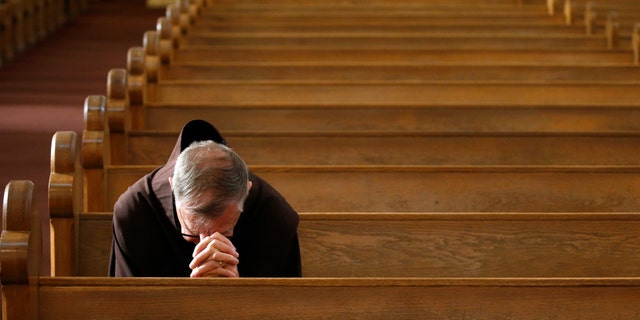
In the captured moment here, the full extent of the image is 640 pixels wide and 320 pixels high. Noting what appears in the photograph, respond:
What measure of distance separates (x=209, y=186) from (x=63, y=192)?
1.98 ft

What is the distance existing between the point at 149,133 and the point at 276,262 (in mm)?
1359

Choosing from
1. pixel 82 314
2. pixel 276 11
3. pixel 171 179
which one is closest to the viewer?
pixel 82 314

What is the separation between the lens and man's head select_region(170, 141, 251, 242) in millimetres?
2295

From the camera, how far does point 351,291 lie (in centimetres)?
224

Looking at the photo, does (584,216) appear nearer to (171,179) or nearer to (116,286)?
(171,179)

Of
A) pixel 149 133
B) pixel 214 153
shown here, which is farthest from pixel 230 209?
pixel 149 133

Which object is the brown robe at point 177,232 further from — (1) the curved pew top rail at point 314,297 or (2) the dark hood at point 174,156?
(1) the curved pew top rail at point 314,297

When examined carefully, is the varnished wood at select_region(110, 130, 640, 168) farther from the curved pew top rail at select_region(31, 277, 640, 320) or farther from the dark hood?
the curved pew top rail at select_region(31, 277, 640, 320)

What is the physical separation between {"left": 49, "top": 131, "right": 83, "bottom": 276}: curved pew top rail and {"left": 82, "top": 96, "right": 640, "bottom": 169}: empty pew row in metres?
0.99

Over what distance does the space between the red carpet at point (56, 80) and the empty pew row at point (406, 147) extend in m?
0.63

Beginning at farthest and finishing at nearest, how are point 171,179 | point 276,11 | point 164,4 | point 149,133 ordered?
point 164,4 < point 276,11 < point 149,133 < point 171,179

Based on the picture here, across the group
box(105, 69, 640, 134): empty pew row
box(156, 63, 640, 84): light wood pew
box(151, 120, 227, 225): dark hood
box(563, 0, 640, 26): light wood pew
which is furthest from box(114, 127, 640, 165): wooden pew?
box(563, 0, 640, 26): light wood pew

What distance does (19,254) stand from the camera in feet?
7.12

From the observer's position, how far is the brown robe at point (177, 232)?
8.41 ft
